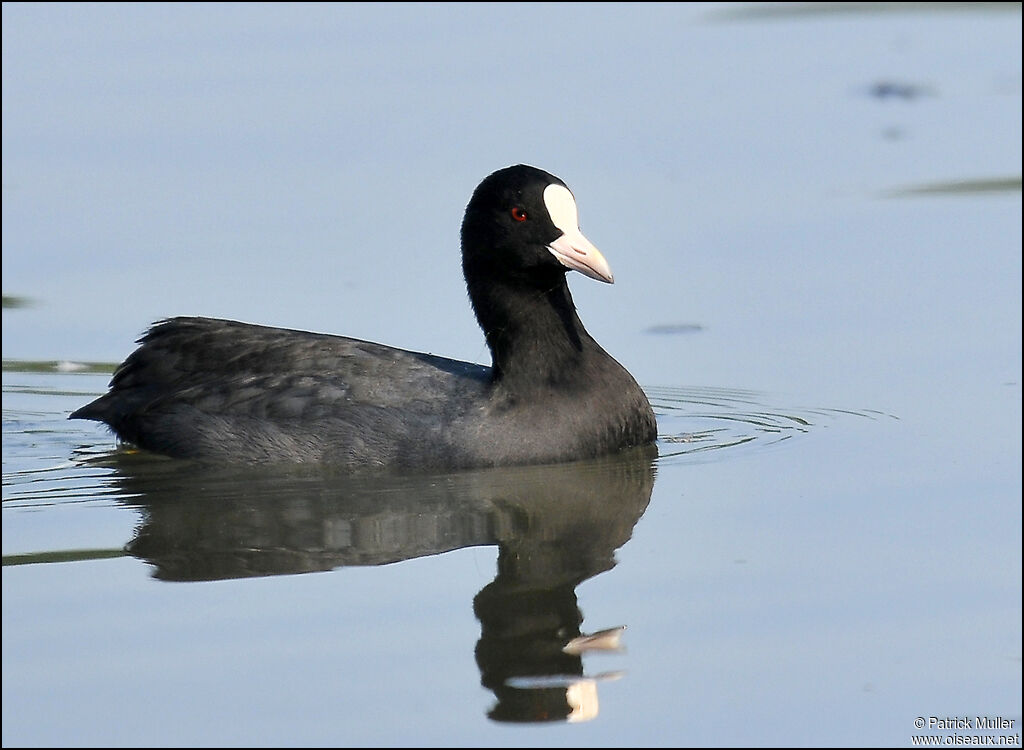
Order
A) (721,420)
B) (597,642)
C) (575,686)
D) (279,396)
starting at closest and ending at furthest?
→ (575,686) < (597,642) < (279,396) < (721,420)

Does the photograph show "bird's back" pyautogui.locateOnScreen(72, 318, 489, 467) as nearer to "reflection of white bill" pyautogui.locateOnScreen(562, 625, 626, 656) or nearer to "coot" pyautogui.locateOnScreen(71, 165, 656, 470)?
"coot" pyautogui.locateOnScreen(71, 165, 656, 470)

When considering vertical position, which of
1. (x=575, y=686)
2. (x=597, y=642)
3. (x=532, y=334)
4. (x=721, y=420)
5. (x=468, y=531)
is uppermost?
(x=532, y=334)

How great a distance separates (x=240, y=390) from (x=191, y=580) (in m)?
1.95

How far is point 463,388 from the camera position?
8102mm

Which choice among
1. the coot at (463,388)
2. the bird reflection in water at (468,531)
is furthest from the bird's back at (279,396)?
the bird reflection in water at (468,531)

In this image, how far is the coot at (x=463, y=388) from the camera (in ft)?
25.9

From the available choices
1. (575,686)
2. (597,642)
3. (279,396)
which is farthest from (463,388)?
(575,686)

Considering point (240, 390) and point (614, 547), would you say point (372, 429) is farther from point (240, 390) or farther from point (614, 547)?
point (614, 547)

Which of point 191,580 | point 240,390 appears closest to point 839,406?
point 240,390

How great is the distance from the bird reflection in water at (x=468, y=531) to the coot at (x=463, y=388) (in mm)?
100

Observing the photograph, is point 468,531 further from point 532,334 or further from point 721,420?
point 721,420

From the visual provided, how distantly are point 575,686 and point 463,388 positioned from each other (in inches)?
113

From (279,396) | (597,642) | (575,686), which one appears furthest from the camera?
(279,396)

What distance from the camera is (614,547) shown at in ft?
22.2
